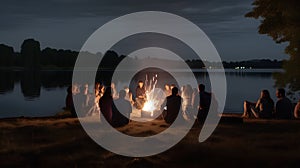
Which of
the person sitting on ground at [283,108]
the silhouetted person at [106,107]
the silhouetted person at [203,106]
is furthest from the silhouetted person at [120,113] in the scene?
the person sitting on ground at [283,108]

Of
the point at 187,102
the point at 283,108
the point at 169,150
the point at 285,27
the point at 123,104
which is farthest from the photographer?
the point at 285,27

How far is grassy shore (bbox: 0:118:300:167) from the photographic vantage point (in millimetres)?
8633

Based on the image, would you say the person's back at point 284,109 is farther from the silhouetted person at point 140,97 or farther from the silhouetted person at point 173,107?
the silhouetted person at point 140,97

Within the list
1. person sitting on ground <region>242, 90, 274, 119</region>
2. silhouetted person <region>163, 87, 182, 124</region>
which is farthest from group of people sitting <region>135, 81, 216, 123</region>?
person sitting on ground <region>242, 90, 274, 119</region>

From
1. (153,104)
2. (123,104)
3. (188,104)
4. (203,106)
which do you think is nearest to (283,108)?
(203,106)

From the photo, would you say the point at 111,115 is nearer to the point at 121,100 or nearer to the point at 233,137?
the point at 121,100

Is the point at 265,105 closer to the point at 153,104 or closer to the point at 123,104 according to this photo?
the point at 153,104

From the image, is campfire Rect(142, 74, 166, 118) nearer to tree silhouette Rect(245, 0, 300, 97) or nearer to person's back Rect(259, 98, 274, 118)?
person's back Rect(259, 98, 274, 118)

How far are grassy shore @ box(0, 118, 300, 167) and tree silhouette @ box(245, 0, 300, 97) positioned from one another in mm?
5649

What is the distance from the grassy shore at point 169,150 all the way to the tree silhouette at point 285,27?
565 centimetres

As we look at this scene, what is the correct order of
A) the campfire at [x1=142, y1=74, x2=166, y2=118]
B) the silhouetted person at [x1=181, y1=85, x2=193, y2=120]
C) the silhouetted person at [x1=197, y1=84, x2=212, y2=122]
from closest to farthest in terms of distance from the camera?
the silhouetted person at [x1=197, y1=84, x2=212, y2=122], the silhouetted person at [x1=181, y1=85, x2=193, y2=120], the campfire at [x1=142, y1=74, x2=166, y2=118]

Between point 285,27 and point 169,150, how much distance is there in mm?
11619

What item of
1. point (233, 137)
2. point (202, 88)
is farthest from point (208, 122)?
point (233, 137)

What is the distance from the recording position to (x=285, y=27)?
1825 centimetres
